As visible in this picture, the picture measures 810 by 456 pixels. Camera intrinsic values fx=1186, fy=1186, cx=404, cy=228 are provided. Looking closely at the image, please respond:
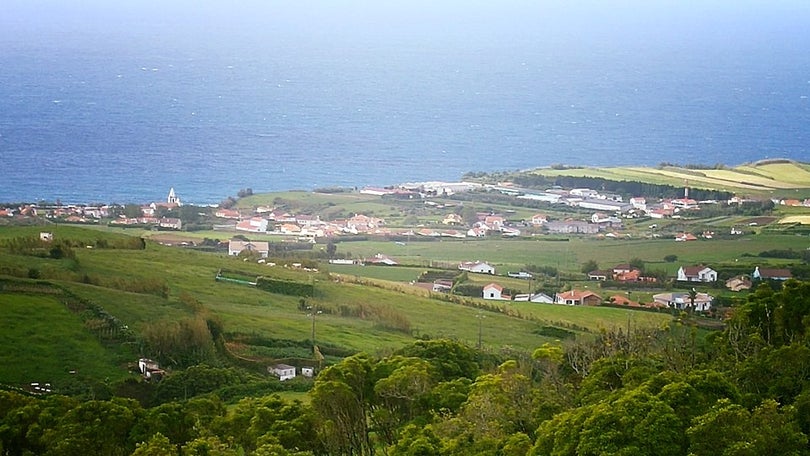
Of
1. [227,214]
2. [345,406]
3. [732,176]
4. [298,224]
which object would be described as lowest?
[345,406]

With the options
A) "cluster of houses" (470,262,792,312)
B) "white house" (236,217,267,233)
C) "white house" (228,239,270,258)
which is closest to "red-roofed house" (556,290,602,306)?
"cluster of houses" (470,262,792,312)

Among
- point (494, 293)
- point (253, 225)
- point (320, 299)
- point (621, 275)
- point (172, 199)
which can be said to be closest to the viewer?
point (320, 299)

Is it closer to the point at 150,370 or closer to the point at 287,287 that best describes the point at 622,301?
the point at 287,287

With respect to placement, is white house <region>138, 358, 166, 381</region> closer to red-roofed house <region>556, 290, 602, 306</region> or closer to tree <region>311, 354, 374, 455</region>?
tree <region>311, 354, 374, 455</region>

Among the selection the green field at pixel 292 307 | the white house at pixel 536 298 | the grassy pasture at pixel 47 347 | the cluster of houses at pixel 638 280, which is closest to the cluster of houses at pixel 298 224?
the cluster of houses at pixel 638 280

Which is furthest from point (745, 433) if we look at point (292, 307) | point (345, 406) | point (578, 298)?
point (578, 298)

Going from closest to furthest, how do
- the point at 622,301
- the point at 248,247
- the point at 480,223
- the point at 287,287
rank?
1. the point at 287,287
2. the point at 622,301
3. the point at 248,247
4. the point at 480,223
